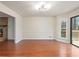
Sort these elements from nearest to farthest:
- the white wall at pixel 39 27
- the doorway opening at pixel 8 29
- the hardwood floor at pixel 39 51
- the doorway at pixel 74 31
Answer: the hardwood floor at pixel 39 51
the doorway at pixel 74 31
the doorway opening at pixel 8 29
the white wall at pixel 39 27

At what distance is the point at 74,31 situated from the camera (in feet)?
25.4

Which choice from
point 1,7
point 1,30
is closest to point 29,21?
point 1,30

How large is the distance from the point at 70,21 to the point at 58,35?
223 cm

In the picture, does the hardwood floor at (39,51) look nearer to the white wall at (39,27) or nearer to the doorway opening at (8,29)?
the doorway opening at (8,29)

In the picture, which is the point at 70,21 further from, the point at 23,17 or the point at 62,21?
the point at 23,17

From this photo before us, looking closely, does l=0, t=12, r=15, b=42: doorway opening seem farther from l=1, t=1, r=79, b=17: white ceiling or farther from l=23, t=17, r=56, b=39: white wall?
l=1, t=1, r=79, b=17: white ceiling

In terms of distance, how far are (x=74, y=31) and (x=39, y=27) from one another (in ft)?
12.8

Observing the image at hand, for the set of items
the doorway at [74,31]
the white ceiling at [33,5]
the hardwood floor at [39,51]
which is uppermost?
the white ceiling at [33,5]

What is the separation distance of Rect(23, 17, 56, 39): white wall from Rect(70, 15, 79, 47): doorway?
2831 millimetres

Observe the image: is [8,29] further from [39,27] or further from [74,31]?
[74,31]

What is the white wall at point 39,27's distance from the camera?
10805mm

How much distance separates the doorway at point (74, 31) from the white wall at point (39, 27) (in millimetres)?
2831

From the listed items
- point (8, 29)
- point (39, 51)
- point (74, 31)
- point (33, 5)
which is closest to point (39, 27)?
point (8, 29)

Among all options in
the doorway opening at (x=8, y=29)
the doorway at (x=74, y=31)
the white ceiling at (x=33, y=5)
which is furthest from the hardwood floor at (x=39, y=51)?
the doorway opening at (x=8, y=29)
